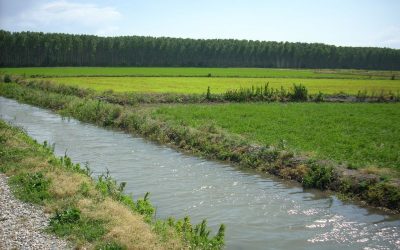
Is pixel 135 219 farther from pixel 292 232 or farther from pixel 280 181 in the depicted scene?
pixel 280 181

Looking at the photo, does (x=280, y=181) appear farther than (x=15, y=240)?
Yes

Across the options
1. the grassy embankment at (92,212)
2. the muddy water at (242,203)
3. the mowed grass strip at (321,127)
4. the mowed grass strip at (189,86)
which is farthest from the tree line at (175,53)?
the grassy embankment at (92,212)

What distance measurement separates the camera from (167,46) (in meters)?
147

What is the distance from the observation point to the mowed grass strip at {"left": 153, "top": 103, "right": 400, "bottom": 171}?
64.9ft

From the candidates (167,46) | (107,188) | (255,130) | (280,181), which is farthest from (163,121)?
(167,46)

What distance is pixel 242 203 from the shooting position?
49.8 feet

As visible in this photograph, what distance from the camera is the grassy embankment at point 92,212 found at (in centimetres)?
1014

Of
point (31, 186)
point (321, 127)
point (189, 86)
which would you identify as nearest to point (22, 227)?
point (31, 186)

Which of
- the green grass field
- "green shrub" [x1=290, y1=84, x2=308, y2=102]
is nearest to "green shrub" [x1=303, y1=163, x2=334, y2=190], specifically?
"green shrub" [x1=290, y1=84, x2=308, y2=102]

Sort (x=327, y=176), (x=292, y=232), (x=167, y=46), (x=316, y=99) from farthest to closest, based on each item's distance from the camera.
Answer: (x=167, y=46) < (x=316, y=99) < (x=327, y=176) < (x=292, y=232)

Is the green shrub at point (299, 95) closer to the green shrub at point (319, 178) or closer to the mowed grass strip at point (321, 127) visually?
the mowed grass strip at point (321, 127)

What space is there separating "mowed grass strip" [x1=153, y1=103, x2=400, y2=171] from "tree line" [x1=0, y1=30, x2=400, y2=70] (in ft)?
339

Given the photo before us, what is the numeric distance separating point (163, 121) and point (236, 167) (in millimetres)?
10789

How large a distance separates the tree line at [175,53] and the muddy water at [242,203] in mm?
111620
